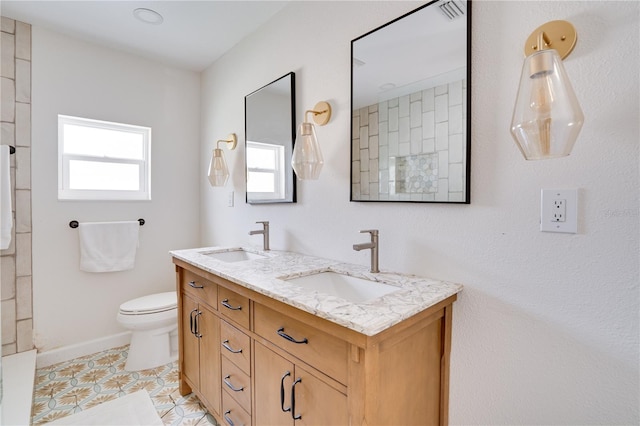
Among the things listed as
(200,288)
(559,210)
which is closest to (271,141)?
(200,288)

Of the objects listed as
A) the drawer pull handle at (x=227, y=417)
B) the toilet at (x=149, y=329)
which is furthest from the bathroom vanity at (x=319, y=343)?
the toilet at (x=149, y=329)

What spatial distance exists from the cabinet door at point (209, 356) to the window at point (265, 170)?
0.82 meters

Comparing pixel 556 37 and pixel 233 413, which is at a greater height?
pixel 556 37

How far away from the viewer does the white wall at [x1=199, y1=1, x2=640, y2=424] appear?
813 millimetres

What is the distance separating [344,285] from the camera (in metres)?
1.36

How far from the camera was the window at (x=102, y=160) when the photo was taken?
2285 millimetres

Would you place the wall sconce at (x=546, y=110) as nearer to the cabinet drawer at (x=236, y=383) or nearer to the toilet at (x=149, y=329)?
the cabinet drawer at (x=236, y=383)

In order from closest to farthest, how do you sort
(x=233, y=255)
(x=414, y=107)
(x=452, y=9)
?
(x=452, y=9)
(x=414, y=107)
(x=233, y=255)

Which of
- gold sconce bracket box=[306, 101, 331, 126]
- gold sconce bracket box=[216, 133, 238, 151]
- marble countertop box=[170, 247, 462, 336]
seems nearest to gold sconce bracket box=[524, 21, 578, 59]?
marble countertop box=[170, 247, 462, 336]

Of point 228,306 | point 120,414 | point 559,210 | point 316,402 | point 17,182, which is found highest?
point 17,182

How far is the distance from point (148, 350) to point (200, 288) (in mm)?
974

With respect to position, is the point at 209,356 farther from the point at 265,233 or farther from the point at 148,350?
the point at 148,350

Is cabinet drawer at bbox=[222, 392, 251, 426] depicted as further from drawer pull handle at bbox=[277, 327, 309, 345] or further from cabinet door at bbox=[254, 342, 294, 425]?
drawer pull handle at bbox=[277, 327, 309, 345]

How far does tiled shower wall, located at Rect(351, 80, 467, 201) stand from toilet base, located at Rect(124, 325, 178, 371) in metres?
1.78
